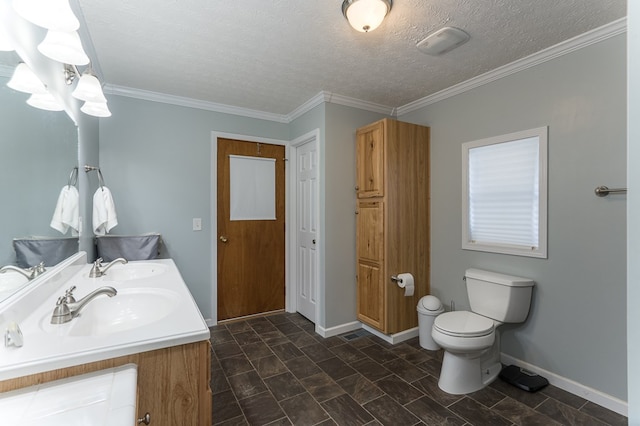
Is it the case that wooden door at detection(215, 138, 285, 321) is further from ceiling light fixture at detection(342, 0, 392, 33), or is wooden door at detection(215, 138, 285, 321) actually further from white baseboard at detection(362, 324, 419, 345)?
ceiling light fixture at detection(342, 0, 392, 33)

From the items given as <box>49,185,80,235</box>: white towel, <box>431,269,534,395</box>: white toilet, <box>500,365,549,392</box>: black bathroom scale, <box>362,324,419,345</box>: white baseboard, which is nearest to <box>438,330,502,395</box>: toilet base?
<box>431,269,534,395</box>: white toilet

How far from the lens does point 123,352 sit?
0.85 meters

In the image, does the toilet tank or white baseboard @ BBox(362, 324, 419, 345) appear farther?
white baseboard @ BBox(362, 324, 419, 345)

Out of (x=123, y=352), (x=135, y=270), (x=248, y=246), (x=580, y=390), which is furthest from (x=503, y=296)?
(x=135, y=270)

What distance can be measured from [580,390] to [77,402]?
2.72m

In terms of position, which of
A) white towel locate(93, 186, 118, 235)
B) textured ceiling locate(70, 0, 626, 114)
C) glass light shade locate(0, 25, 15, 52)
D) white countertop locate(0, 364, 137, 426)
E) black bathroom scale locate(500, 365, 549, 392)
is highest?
textured ceiling locate(70, 0, 626, 114)

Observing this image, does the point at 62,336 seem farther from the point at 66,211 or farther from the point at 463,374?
the point at 463,374

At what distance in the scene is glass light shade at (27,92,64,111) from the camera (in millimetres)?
1142

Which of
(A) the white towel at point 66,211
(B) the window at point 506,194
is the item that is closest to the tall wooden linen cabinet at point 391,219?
(B) the window at point 506,194

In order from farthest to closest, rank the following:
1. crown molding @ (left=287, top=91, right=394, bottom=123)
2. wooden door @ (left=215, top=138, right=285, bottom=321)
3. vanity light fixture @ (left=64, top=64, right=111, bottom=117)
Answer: wooden door @ (left=215, top=138, right=285, bottom=321) → crown molding @ (left=287, top=91, right=394, bottom=123) → vanity light fixture @ (left=64, top=64, right=111, bottom=117)

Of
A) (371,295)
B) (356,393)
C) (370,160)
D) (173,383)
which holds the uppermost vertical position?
(370,160)

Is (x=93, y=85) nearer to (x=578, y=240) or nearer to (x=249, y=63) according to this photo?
(x=249, y=63)

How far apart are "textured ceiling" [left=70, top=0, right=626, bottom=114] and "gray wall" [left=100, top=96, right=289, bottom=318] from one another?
0.96 ft

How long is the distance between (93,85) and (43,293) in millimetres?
1081
